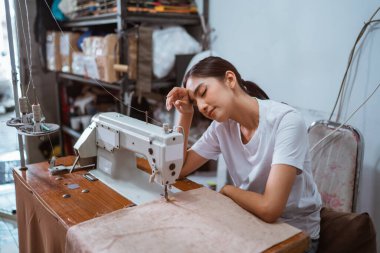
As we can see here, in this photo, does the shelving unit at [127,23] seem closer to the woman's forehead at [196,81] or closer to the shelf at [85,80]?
the shelf at [85,80]

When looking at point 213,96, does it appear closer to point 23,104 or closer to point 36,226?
point 23,104

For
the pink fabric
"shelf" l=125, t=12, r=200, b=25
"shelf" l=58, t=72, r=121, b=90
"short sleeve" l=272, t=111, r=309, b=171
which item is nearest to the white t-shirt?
"short sleeve" l=272, t=111, r=309, b=171

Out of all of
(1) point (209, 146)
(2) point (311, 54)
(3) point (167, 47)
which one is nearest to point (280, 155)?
(1) point (209, 146)

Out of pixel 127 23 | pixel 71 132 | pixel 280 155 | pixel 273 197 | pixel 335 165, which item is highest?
pixel 127 23

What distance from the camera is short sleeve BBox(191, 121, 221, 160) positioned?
1.44 m

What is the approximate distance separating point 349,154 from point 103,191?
110cm

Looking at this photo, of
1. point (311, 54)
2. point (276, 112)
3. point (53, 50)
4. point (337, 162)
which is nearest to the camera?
point (276, 112)

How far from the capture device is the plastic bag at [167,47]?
231cm

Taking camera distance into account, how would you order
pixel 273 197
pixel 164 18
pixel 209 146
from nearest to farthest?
pixel 273 197, pixel 209 146, pixel 164 18

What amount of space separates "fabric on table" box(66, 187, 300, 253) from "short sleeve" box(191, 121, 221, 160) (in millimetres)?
404

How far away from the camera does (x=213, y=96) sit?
121 centimetres

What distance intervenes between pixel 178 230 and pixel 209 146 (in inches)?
23.0

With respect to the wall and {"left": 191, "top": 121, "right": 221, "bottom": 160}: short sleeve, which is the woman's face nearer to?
{"left": 191, "top": 121, "right": 221, "bottom": 160}: short sleeve

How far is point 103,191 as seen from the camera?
1.25 metres
